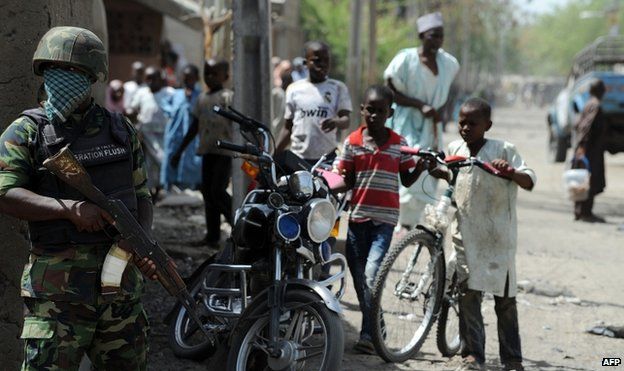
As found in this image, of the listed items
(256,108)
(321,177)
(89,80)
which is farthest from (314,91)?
(89,80)

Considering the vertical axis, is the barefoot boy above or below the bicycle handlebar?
below

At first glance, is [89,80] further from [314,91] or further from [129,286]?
[314,91]

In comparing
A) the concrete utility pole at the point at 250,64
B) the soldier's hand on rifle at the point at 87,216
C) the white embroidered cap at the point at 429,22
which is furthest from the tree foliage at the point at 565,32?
the soldier's hand on rifle at the point at 87,216

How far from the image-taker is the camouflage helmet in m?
3.31

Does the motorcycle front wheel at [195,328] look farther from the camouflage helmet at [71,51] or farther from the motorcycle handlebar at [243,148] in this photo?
the camouflage helmet at [71,51]

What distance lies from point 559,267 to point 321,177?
4.40 metres

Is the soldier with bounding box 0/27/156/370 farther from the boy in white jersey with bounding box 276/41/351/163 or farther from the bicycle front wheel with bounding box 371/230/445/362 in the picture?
the boy in white jersey with bounding box 276/41/351/163

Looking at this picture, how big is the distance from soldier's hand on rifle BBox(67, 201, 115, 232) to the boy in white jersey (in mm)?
3736

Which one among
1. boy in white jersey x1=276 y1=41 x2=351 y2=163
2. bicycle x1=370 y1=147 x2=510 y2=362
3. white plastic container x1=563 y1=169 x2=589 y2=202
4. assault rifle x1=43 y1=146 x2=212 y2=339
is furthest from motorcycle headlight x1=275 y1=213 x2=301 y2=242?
white plastic container x1=563 y1=169 x2=589 y2=202

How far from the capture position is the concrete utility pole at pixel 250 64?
6.58 metres

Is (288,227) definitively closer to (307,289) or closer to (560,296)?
(307,289)

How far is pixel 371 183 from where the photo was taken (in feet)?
18.6

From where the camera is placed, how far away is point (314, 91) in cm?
710

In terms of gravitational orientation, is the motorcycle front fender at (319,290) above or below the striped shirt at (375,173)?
below
